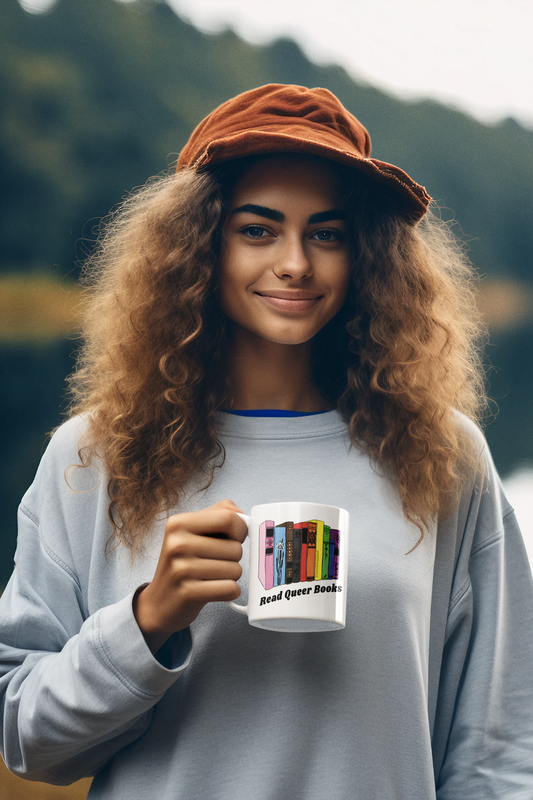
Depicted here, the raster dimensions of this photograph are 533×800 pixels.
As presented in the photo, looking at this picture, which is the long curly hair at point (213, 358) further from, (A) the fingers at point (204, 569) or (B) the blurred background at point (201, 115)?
(B) the blurred background at point (201, 115)

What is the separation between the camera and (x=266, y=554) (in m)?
0.66

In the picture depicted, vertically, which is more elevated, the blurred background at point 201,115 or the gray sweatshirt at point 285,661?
the blurred background at point 201,115

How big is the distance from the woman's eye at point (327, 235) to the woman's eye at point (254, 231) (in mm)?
61

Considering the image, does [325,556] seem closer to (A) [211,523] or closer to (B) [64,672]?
(A) [211,523]

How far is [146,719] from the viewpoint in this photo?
0.78m

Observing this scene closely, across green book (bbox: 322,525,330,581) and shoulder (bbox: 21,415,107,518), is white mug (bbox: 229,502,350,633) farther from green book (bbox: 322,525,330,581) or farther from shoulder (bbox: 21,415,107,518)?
shoulder (bbox: 21,415,107,518)

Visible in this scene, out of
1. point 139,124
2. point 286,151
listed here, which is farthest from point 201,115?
point 286,151

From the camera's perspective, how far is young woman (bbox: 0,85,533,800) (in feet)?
2.46

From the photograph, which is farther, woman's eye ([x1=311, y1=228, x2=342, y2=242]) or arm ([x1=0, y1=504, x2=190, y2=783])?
woman's eye ([x1=311, y1=228, x2=342, y2=242])

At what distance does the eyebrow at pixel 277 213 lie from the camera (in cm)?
86

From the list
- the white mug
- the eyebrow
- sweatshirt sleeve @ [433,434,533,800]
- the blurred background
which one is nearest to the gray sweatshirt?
sweatshirt sleeve @ [433,434,533,800]

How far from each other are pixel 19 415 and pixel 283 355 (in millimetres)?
1161

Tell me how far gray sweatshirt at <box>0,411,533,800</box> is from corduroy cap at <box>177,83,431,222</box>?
0.97 feet

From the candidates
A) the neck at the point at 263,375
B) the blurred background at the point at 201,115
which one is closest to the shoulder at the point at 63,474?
the neck at the point at 263,375
